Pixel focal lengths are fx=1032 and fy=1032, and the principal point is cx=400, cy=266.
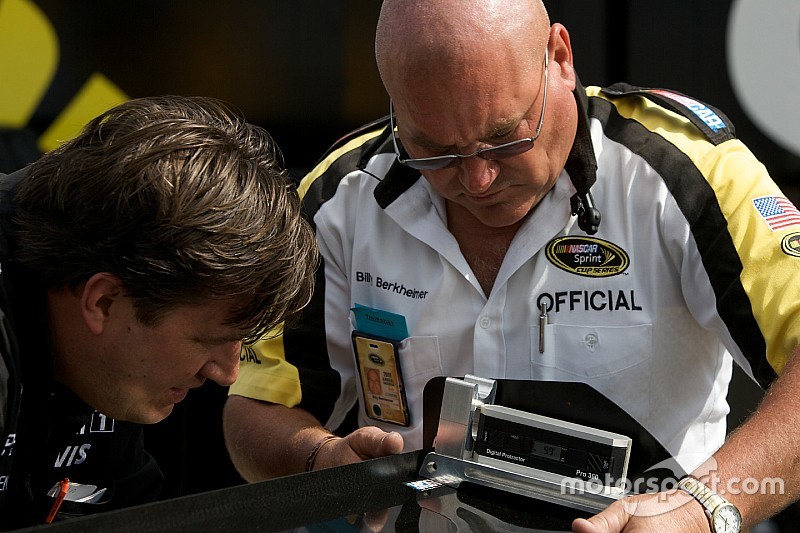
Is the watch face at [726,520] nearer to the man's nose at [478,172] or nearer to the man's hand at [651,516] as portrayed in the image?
the man's hand at [651,516]

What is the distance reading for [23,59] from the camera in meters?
2.32

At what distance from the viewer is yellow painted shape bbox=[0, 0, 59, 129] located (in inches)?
90.5

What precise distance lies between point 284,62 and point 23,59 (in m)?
0.60

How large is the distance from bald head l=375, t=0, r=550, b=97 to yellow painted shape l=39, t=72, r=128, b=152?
3.21 feet

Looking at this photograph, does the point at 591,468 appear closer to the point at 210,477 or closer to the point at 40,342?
the point at 40,342

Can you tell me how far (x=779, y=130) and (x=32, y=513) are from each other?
6.85 ft

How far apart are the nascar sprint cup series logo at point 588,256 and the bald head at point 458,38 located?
0.32 meters

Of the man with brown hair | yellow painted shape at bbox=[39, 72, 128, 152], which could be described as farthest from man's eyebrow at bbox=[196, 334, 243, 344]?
yellow painted shape at bbox=[39, 72, 128, 152]

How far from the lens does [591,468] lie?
4.46 ft

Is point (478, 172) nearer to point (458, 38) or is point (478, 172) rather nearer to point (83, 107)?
point (458, 38)

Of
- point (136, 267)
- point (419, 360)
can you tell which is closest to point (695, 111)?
point (419, 360)

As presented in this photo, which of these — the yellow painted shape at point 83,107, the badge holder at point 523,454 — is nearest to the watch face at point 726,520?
the badge holder at point 523,454

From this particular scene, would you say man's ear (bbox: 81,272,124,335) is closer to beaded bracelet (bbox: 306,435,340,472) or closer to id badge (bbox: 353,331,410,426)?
beaded bracelet (bbox: 306,435,340,472)

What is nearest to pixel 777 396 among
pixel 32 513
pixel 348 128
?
pixel 32 513
